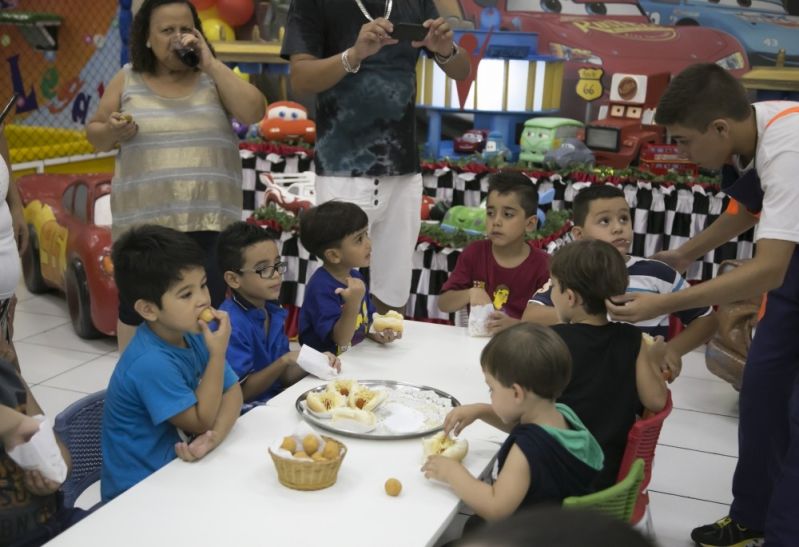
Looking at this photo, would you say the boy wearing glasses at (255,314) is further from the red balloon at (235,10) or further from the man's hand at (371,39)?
the red balloon at (235,10)

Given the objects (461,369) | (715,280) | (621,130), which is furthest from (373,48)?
(621,130)

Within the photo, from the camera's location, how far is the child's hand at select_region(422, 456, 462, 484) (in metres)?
1.81

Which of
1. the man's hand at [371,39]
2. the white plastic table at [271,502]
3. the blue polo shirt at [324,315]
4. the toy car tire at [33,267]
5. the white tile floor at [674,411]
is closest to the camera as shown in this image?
the white plastic table at [271,502]

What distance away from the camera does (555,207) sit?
544 cm

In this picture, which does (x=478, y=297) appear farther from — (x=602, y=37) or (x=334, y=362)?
(x=602, y=37)

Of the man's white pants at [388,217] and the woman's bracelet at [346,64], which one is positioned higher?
the woman's bracelet at [346,64]

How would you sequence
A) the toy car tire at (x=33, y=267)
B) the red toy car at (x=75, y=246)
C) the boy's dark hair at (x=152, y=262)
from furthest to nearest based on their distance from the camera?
the toy car tire at (x=33, y=267) → the red toy car at (x=75, y=246) → the boy's dark hair at (x=152, y=262)

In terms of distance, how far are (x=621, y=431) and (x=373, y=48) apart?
1570 mm

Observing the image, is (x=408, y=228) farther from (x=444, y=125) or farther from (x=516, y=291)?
(x=444, y=125)

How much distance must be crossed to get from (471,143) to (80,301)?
2.86 m

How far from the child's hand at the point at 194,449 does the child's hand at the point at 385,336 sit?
92cm

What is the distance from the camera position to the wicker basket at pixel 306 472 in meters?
1.75

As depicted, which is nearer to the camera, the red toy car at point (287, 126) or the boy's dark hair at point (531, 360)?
the boy's dark hair at point (531, 360)

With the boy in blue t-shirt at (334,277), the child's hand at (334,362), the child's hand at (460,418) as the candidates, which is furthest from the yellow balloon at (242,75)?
the child's hand at (460,418)
